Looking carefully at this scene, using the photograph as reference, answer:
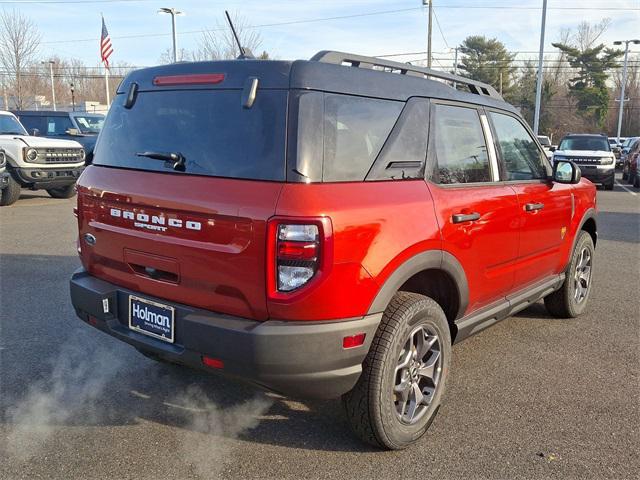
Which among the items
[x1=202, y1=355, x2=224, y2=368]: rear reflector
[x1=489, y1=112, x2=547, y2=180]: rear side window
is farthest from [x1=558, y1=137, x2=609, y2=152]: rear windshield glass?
[x1=202, y1=355, x2=224, y2=368]: rear reflector

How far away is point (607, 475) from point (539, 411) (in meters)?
0.66

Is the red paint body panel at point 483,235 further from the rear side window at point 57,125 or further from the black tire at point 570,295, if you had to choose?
the rear side window at point 57,125

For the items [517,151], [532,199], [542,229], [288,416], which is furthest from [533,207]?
[288,416]

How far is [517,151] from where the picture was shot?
4062 millimetres

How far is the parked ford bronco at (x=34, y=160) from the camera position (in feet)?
38.2

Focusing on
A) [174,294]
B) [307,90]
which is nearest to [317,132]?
[307,90]

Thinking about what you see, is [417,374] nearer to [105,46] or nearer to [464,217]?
[464,217]

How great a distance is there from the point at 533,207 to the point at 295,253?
7.41ft

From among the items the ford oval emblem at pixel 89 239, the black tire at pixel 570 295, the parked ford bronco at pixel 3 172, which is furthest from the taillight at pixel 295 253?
the parked ford bronco at pixel 3 172

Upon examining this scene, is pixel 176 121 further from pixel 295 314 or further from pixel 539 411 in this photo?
pixel 539 411

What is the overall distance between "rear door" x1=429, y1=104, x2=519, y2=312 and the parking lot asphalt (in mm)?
706

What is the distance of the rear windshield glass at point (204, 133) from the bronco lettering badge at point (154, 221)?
251mm

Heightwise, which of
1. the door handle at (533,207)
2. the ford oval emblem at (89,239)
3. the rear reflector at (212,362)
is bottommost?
the rear reflector at (212,362)

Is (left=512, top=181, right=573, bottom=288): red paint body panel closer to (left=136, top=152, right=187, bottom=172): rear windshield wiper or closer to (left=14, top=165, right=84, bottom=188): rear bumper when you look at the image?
(left=136, top=152, right=187, bottom=172): rear windshield wiper
